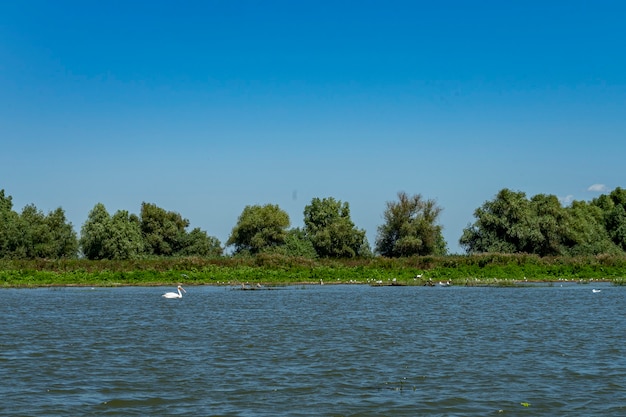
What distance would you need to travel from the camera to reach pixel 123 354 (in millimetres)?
23391

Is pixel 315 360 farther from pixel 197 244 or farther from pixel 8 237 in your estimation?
pixel 197 244

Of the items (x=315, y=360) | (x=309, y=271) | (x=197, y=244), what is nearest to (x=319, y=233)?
(x=197, y=244)

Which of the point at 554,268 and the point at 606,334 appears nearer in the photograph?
the point at 606,334

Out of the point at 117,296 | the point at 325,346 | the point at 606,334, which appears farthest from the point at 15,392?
the point at 117,296

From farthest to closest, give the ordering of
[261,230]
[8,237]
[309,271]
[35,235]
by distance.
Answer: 1. [261,230]
2. [35,235]
3. [8,237]
4. [309,271]

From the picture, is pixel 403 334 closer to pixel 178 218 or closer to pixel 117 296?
pixel 117 296

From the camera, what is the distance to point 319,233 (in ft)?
346

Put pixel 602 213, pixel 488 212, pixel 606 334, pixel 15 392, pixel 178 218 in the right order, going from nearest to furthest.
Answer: pixel 15 392 < pixel 606 334 < pixel 488 212 < pixel 178 218 < pixel 602 213

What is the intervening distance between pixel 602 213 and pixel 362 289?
8135 cm

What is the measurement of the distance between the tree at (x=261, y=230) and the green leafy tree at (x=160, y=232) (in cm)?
845

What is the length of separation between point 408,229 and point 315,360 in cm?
8179

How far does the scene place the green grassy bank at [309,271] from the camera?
226ft

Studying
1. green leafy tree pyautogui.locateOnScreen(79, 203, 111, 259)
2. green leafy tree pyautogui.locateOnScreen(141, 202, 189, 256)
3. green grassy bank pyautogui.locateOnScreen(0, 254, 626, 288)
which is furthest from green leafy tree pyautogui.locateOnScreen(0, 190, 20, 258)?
green grassy bank pyautogui.locateOnScreen(0, 254, 626, 288)

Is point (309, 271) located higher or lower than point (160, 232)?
lower
